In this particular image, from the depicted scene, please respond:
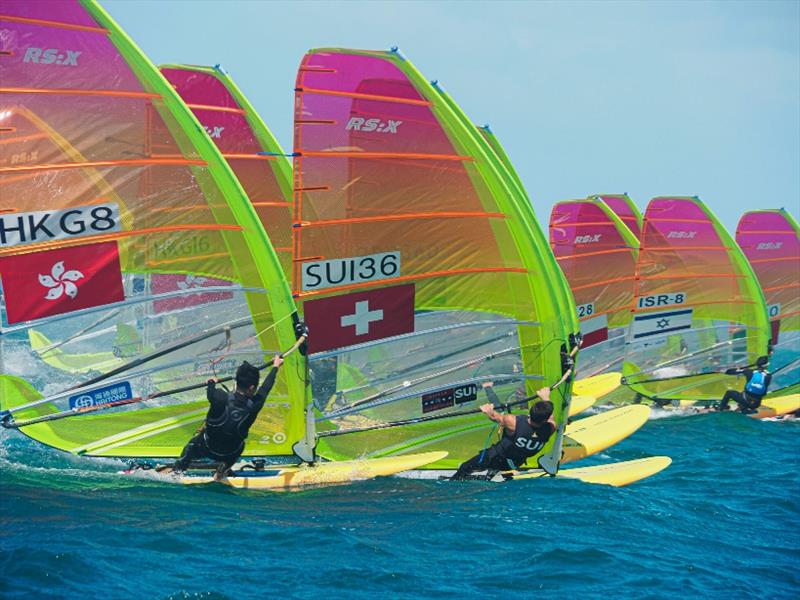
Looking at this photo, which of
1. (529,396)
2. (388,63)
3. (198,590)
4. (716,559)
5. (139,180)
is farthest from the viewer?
(529,396)

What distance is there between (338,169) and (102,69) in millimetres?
2621

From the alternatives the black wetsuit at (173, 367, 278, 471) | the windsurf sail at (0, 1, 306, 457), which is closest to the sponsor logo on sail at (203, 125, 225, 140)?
the windsurf sail at (0, 1, 306, 457)

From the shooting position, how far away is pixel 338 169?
451 inches

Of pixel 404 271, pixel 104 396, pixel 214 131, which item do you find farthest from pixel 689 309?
pixel 104 396

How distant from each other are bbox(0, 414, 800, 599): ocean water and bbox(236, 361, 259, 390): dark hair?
111cm

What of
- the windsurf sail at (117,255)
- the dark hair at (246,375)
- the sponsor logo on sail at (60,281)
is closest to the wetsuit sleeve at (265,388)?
the dark hair at (246,375)

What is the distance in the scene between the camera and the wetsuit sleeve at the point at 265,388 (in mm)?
10672

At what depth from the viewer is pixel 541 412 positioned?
37.2 ft

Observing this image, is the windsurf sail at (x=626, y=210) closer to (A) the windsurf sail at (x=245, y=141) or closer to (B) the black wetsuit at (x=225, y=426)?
(A) the windsurf sail at (x=245, y=141)

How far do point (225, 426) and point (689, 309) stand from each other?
1090cm

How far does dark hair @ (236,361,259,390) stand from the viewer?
10641mm

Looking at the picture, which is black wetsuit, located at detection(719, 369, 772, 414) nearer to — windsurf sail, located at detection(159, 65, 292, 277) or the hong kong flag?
windsurf sail, located at detection(159, 65, 292, 277)

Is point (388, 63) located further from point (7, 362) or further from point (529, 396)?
point (7, 362)

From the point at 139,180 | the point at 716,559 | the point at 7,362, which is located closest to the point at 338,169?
the point at 139,180
